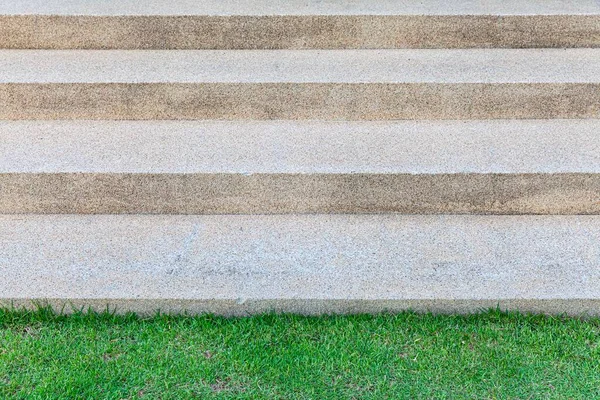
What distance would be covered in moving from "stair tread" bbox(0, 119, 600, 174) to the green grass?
77cm

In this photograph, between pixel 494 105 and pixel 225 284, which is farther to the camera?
pixel 494 105

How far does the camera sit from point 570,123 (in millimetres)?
3131

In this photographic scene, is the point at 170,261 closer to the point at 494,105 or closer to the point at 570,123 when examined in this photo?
the point at 494,105

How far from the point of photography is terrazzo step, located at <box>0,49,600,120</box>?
3.10 metres

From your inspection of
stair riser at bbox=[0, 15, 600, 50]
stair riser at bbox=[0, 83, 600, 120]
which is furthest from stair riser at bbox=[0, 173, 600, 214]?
stair riser at bbox=[0, 15, 600, 50]

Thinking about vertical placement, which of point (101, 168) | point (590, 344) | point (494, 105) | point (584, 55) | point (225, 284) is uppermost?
point (584, 55)

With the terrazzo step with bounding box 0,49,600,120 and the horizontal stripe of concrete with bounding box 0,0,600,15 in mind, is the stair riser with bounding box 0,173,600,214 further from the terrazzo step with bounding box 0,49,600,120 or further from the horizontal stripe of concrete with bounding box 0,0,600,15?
the horizontal stripe of concrete with bounding box 0,0,600,15

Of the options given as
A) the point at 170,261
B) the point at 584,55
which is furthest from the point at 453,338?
the point at 584,55

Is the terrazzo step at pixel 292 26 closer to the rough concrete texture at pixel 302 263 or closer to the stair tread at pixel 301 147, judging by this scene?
the stair tread at pixel 301 147

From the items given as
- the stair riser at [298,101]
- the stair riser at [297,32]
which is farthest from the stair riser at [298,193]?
the stair riser at [297,32]

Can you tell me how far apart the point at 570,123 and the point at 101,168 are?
2.40 metres

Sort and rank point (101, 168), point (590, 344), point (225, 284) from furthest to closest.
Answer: point (101, 168), point (225, 284), point (590, 344)

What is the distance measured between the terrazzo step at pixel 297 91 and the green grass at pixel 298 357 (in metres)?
1.27

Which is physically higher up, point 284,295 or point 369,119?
point 369,119
